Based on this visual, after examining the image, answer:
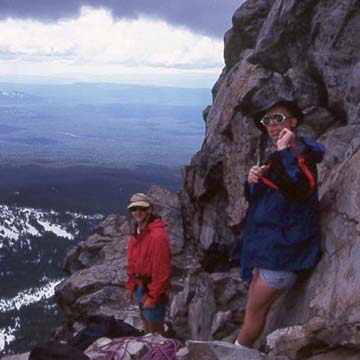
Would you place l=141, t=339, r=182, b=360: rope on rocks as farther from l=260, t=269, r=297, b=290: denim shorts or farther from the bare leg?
l=260, t=269, r=297, b=290: denim shorts

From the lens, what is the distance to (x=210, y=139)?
2161 cm

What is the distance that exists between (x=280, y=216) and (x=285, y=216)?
74 mm

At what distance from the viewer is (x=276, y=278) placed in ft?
27.1

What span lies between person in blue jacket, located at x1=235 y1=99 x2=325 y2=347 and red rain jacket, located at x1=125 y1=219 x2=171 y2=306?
121 inches

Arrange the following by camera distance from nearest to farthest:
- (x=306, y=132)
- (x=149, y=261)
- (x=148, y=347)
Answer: (x=148, y=347), (x=149, y=261), (x=306, y=132)

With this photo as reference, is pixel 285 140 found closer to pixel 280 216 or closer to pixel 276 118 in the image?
pixel 276 118

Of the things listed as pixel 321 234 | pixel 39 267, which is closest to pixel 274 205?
pixel 321 234

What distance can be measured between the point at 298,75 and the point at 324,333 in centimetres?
1218

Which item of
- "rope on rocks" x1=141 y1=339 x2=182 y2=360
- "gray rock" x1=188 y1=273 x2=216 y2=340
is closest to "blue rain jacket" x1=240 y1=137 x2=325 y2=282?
"rope on rocks" x1=141 y1=339 x2=182 y2=360

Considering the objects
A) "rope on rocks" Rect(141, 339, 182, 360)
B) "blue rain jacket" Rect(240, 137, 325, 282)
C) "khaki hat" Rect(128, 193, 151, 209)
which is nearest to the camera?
"blue rain jacket" Rect(240, 137, 325, 282)

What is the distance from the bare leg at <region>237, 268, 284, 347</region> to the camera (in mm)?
8362

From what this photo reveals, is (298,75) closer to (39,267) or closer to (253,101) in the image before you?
(253,101)

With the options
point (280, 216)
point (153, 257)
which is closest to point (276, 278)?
point (280, 216)

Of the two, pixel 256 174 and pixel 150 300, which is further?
pixel 150 300
